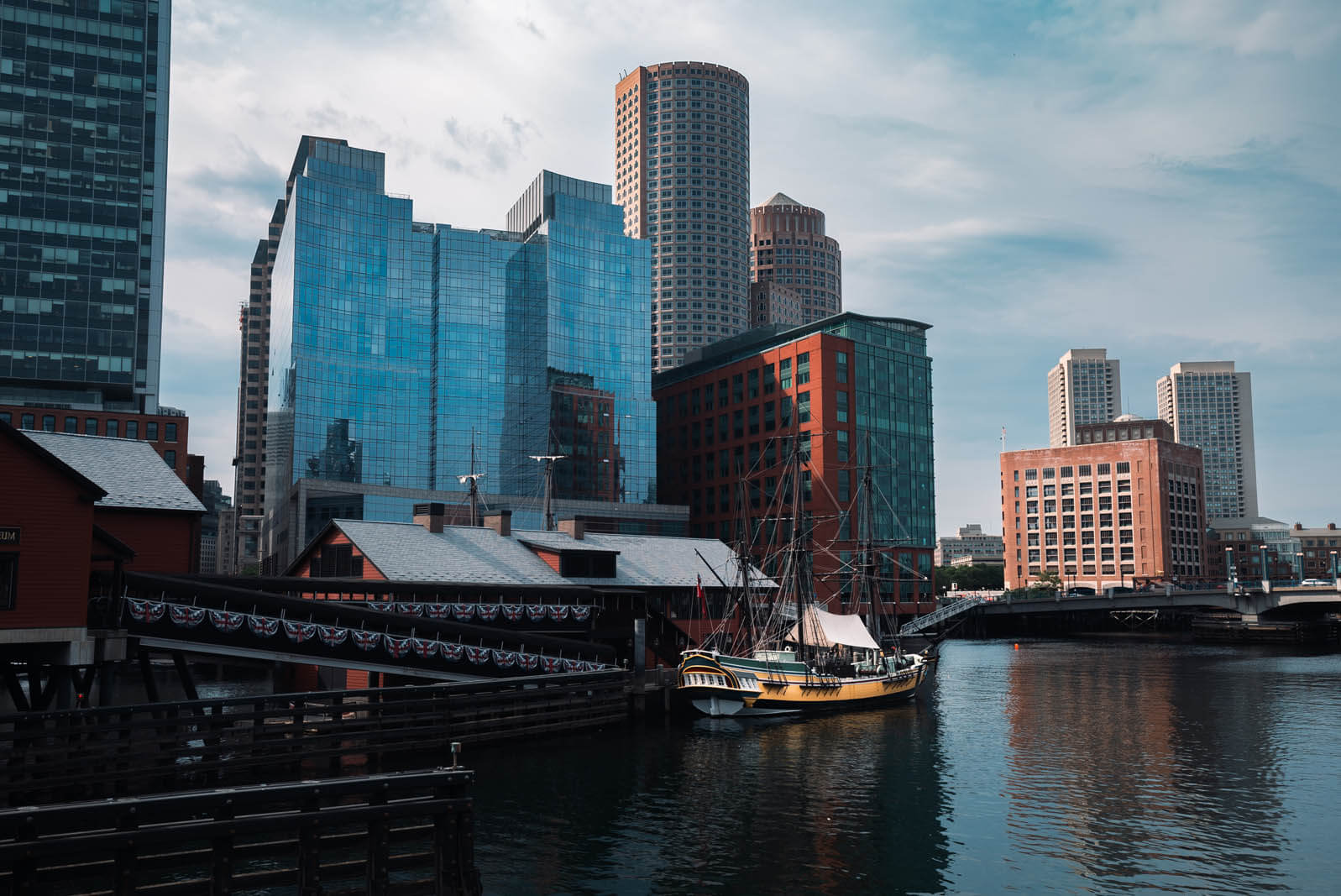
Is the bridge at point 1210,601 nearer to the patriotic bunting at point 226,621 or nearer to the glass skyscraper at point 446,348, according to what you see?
the glass skyscraper at point 446,348

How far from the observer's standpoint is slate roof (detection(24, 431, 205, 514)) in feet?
158

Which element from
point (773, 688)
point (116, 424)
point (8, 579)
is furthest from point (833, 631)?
point (116, 424)

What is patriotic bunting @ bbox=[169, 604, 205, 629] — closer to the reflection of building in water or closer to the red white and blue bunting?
the red white and blue bunting

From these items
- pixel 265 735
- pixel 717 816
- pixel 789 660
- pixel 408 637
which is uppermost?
pixel 408 637

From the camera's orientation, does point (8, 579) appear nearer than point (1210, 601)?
Yes

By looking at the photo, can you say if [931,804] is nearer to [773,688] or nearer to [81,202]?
Answer: [773,688]

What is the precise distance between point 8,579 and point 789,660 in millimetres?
46339

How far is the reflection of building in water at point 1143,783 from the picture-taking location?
30.6 meters

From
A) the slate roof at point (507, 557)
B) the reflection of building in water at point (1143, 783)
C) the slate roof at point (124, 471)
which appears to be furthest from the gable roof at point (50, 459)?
the reflection of building in water at point (1143, 783)

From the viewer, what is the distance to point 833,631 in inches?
2857

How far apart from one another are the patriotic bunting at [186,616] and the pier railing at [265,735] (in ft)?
11.2

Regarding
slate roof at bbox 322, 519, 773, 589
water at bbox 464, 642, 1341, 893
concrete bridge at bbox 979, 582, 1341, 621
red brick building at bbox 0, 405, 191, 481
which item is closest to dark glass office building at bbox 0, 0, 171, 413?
red brick building at bbox 0, 405, 191, 481

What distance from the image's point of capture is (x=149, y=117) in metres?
149

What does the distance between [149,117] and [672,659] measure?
126 meters
